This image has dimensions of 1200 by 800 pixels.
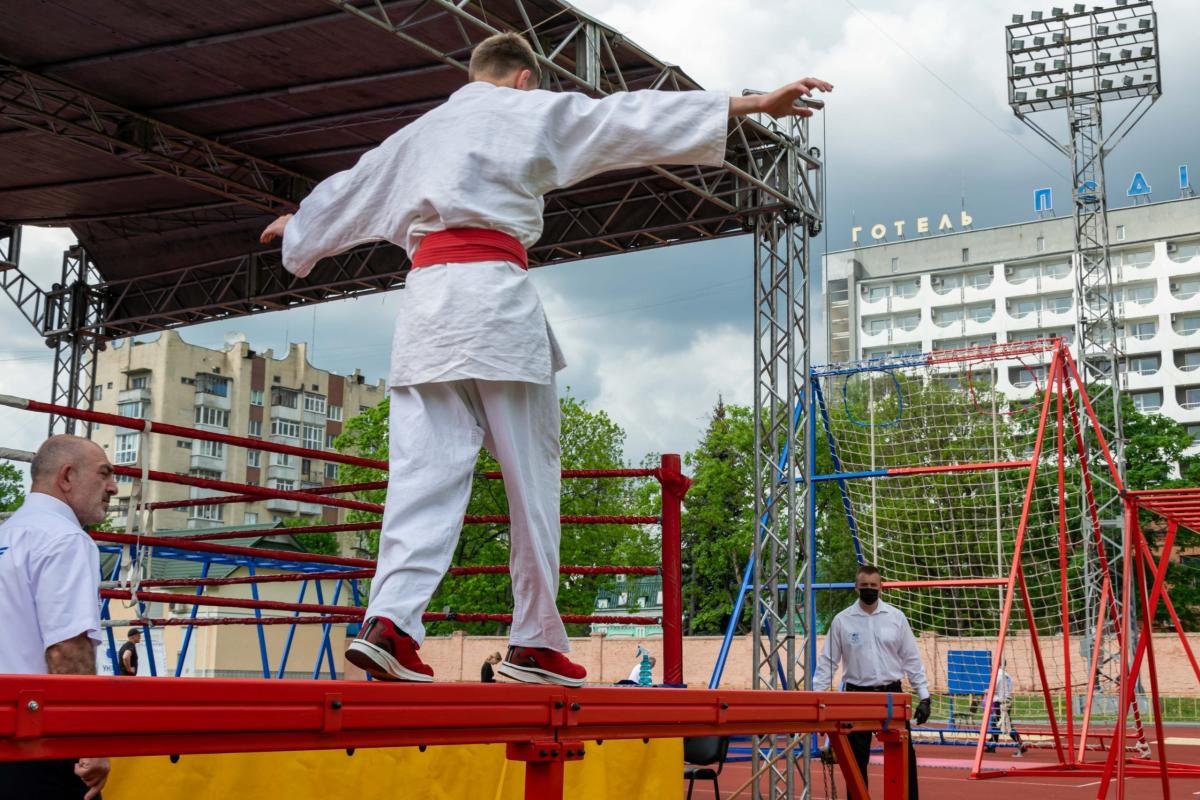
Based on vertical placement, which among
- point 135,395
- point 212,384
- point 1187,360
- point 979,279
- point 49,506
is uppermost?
point 979,279

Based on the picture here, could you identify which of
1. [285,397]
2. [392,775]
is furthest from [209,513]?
[392,775]

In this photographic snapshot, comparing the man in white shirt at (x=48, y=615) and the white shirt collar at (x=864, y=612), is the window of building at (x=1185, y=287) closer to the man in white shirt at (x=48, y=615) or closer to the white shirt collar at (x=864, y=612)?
the white shirt collar at (x=864, y=612)

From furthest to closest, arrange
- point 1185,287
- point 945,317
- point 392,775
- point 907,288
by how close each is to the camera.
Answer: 1. point 907,288
2. point 945,317
3. point 1185,287
4. point 392,775

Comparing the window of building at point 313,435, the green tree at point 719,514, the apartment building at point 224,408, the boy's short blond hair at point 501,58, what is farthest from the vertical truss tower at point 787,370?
the window of building at point 313,435

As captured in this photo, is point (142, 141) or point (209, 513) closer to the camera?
point (142, 141)

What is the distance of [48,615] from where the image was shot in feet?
8.89

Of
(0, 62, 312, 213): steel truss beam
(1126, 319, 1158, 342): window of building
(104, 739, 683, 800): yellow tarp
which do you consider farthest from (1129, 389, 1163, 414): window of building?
(104, 739, 683, 800): yellow tarp

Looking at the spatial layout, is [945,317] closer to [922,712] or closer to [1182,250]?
[1182,250]

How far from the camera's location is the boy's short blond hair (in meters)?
3.30

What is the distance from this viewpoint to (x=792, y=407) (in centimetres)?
1150

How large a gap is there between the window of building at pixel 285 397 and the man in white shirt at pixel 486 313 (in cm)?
6592

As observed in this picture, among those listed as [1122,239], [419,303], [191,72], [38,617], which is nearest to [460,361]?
[419,303]

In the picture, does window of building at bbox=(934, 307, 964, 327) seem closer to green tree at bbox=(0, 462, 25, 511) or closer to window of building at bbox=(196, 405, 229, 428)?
window of building at bbox=(196, 405, 229, 428)

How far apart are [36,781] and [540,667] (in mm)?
1151
